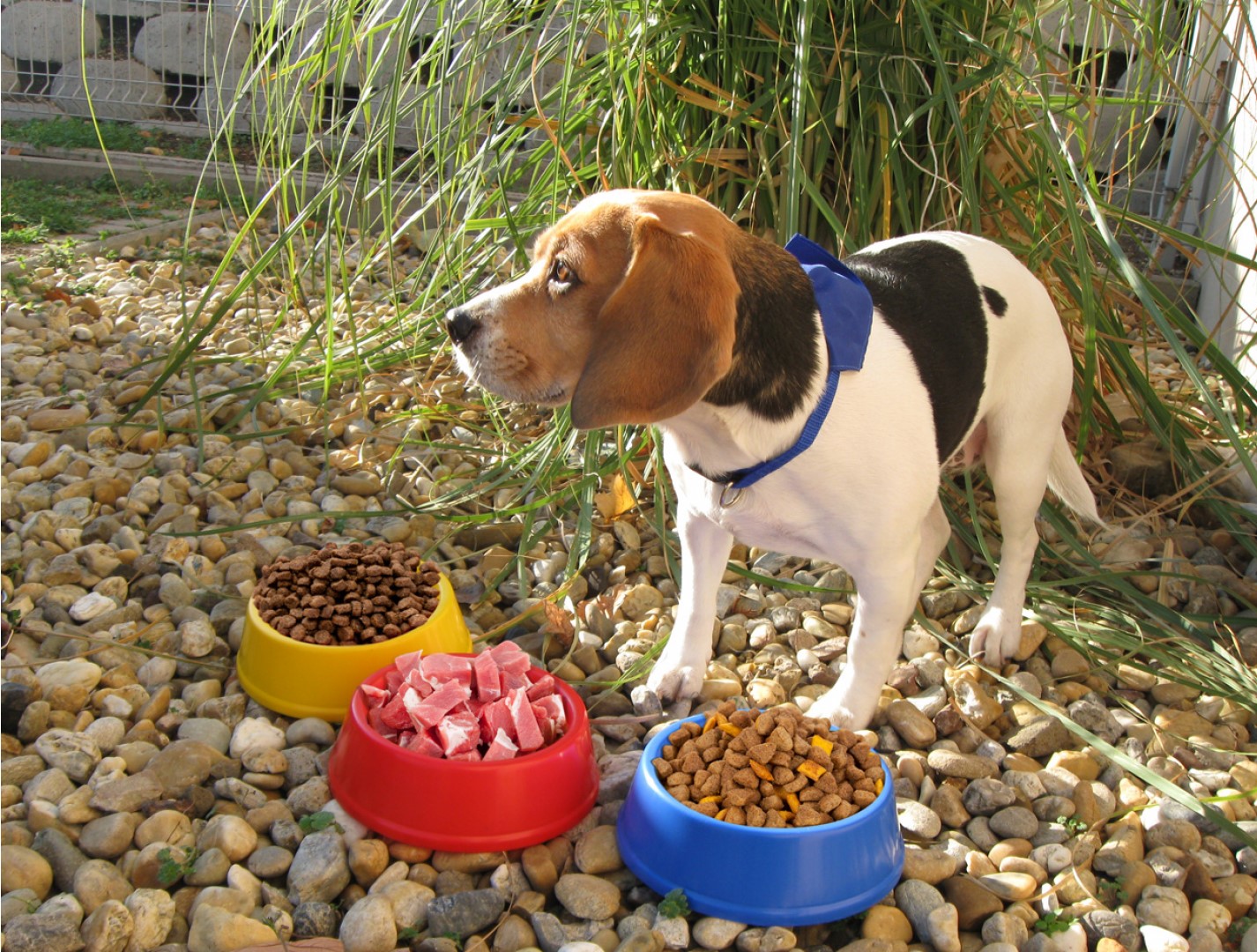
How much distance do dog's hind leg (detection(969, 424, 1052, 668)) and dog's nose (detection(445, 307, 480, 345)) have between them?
147 cm

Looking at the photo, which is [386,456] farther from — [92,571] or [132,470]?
[92,571]

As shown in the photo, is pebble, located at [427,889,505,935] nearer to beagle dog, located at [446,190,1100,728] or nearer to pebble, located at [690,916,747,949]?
pebble, located at [690,916,747,949]

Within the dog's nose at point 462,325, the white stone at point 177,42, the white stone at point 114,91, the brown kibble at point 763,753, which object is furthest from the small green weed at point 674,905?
the white stone at point 177,42

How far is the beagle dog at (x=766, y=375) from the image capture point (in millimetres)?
2145

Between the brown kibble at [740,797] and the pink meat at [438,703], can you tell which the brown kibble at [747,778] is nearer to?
the brown kibble at [740,797]

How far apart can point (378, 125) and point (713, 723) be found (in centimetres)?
206

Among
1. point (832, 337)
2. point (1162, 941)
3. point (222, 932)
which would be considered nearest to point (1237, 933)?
point (1162, 941)

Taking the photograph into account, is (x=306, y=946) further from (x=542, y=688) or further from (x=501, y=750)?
(x=542, y=688)

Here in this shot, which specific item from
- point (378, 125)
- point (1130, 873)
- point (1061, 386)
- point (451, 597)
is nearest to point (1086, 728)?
point (1130, 873)

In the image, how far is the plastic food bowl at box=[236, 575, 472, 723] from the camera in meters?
2.65

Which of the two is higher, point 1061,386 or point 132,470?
point 1061,386

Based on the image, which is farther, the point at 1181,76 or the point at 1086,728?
the point at 1181,76

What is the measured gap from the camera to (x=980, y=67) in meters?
3.32

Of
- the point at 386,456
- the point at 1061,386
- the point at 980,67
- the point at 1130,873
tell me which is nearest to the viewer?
the point at 1130,873
